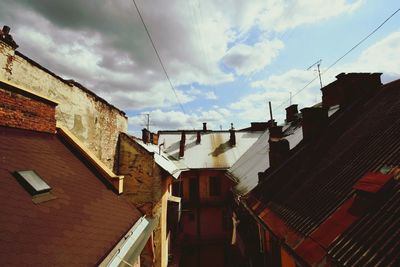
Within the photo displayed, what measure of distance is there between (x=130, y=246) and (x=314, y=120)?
7732mm

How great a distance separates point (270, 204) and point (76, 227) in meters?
5.05

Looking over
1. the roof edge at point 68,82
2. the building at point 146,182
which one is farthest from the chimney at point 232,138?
the roof edge at point 68,82

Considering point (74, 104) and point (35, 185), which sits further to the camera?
point (74, 104)

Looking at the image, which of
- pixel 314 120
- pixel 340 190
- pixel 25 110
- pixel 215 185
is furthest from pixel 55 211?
pixel 215 185

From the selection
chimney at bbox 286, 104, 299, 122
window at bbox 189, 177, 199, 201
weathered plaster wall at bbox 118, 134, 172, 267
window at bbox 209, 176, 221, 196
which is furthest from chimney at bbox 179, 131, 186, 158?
chimney at bbox 286, 104, 299, 122

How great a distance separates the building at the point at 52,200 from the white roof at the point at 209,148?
15.7 metres

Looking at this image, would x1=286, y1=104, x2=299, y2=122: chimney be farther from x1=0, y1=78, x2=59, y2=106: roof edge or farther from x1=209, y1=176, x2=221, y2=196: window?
x1=0, y1=78, x2=59, y2=106: roof edge

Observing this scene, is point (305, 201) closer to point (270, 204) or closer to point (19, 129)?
point (270, 204)

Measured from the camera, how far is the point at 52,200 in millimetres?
4168

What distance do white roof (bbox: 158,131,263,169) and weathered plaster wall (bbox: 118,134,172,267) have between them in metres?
8.81

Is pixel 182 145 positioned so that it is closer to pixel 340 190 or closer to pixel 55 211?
pixel 340 190

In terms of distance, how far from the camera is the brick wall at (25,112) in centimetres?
489

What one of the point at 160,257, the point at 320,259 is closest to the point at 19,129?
the point at 320,259

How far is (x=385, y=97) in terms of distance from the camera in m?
7.75
